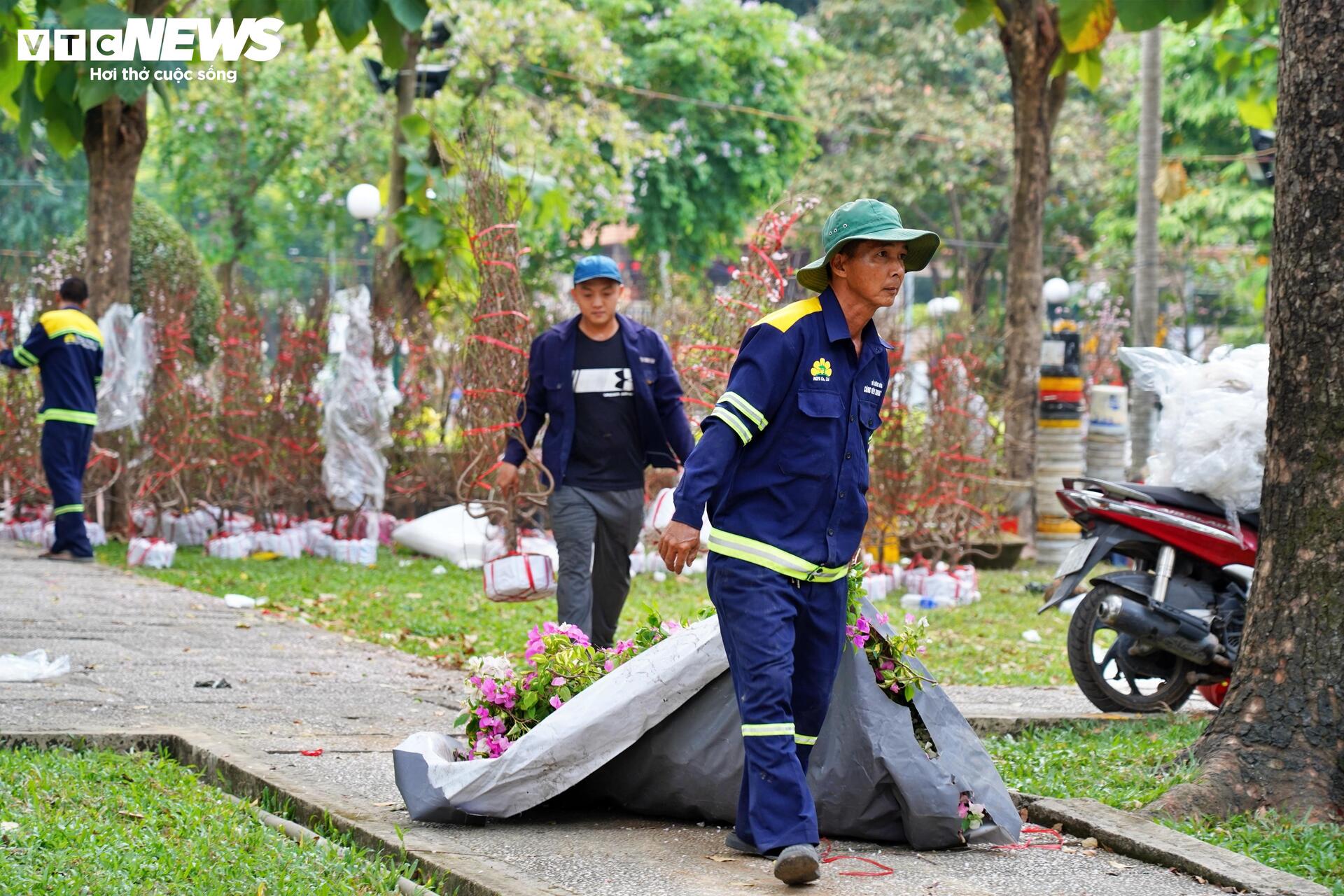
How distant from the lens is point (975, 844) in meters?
4.78

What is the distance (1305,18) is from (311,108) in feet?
81.2

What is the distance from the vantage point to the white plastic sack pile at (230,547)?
43.3 feet

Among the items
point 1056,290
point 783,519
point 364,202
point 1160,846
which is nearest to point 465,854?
point 783,519

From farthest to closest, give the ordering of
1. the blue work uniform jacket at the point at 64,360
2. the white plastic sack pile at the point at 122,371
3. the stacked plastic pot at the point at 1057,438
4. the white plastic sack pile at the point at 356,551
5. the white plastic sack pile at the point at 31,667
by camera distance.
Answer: the stacked plastic pot at the point at 1057,438 → the white plastic sack pile at the point at 122,371 → the white plastic sack pile at the point at 356,551 → the blue work uniform jacket at the point at 64,360 → the white plastic sack pile at the point at 31,667

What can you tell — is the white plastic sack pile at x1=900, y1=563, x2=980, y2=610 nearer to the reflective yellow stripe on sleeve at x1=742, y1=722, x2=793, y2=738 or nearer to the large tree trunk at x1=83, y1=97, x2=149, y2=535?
the large tree trunk at x1=83, y1=97, x2=149, y2=535

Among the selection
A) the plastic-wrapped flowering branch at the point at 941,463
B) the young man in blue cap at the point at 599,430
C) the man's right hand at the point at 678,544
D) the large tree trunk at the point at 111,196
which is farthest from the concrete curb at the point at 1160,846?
the large tree trunk at the point at 111,196

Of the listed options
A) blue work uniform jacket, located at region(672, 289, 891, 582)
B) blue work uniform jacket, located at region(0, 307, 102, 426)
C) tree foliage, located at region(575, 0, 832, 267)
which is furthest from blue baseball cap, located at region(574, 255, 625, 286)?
tree foliage, located at region(575, 0, 832, 267)

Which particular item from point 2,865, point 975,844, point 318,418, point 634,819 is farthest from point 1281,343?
point 318,418

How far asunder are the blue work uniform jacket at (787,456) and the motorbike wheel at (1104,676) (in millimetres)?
2838

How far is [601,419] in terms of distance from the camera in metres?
7.17

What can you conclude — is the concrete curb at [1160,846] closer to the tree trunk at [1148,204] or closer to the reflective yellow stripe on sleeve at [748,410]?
the reflective yellow stripe on sleeve at [748,410]

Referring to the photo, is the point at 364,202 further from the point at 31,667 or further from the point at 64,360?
the point at 31,667

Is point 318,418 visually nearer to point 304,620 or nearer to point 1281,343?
point 304,620

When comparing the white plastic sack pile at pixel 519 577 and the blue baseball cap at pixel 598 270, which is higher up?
the blue baseball cap at pixel 598 270
